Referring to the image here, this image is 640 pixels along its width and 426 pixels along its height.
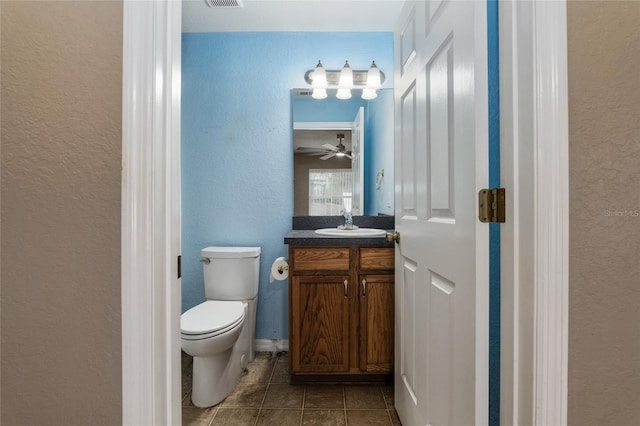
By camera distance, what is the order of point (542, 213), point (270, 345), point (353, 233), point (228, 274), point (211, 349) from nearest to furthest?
1. point (542, 213)
2. point (211, 349)
3. point (353, 233)
4. point (228, 274)
5. point (270, 345)

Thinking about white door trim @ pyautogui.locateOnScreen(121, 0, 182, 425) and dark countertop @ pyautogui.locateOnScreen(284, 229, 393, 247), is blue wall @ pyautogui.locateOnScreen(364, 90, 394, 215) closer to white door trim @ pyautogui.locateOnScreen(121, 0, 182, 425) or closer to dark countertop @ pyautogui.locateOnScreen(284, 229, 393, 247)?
dark countertop @ pyautogui.locateOnScreen(284, 229, 393, 247)

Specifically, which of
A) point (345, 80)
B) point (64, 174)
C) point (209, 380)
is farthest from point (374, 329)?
point (345, 80)

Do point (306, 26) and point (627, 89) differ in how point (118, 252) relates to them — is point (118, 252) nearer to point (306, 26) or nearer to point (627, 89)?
point (627, 89)

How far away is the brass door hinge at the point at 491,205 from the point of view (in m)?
0.70

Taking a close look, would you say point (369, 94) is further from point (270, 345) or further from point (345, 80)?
point (270, 345)

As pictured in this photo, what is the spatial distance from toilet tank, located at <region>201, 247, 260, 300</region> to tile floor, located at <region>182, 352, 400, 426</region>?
0.51 meters

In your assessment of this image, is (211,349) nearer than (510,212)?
No

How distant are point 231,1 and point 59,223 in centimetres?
188

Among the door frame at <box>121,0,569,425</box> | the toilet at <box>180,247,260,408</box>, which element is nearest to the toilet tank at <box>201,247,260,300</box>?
the toilet at <box>180,247,260,408</box>

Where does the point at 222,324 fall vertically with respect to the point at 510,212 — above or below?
below

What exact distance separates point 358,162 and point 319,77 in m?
0.67

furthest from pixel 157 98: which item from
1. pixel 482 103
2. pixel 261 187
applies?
pixel 261 187

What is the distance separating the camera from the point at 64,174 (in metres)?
0.64

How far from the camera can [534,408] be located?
62cm
